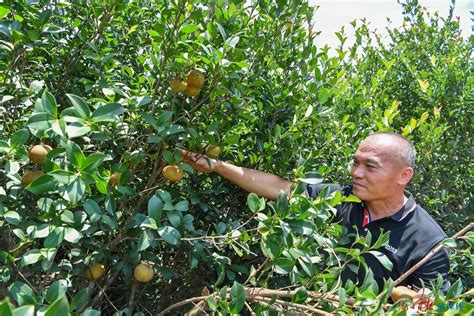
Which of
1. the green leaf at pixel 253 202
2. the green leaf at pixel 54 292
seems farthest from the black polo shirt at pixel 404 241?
the green leaf at pixel 54 292

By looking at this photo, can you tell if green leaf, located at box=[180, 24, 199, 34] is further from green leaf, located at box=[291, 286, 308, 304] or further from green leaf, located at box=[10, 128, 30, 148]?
green leaf, located at box=[291, 286, 308, 304]

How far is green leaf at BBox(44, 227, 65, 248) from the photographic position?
1517 millimetres

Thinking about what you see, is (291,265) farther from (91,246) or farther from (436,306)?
(91,246)

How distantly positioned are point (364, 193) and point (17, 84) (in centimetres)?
157

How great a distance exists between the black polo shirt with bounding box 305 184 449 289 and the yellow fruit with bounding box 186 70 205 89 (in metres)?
0.87

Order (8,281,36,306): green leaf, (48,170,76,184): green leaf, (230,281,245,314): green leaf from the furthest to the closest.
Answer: (230,281,245,314): green leaf → (48,170,76,184): green leaf → (8,281,36,306): green leaf

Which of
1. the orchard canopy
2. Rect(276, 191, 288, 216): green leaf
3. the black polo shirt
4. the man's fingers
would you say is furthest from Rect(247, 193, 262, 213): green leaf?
the black polo shirt

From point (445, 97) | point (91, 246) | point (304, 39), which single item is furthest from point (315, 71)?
point (445, 97)

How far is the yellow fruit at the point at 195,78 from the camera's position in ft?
6.10

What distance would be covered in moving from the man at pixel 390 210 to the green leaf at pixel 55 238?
107 centimetres

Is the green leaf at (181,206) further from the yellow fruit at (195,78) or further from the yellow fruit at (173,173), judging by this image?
the yellow fruit at (195,78)

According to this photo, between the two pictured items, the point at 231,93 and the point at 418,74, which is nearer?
the point at 231,93

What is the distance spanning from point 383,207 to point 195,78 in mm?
1338

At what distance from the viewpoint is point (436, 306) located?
141 centimetres
